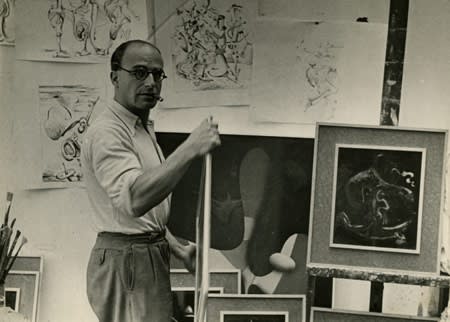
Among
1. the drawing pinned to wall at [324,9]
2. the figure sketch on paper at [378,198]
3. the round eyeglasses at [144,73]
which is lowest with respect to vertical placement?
the figure sketch on paper at [378,198]

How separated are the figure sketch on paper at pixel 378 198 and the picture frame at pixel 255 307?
23cm

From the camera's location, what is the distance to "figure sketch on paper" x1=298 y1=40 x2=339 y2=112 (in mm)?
1911

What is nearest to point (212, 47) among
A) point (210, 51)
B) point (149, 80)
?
point (210, 51)

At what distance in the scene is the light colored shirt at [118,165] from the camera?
5.83 feet

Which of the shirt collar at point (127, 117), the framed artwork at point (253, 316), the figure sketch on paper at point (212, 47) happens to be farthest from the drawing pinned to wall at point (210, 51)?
the framed artwork at point (253, 316)

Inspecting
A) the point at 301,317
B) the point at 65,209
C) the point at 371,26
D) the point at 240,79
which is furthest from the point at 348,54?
the point at 65,209

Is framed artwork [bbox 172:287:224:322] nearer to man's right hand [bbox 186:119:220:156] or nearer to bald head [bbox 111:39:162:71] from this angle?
man's right hand [bbox 186:119:220:156]

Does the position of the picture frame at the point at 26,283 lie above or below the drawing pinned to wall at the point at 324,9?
below

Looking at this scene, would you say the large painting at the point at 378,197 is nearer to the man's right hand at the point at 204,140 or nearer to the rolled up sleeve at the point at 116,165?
the man's right hand at the point at 204,140

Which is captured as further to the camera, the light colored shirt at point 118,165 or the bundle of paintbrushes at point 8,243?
the bundle of paintbrushes at point 8,243

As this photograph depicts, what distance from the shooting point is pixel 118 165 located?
5.83 feet

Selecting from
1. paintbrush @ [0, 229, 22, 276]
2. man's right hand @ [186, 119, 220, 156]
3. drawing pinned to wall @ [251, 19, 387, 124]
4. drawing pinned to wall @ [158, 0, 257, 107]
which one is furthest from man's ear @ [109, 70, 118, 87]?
paintbrush @ [0, 229, 22, 276]

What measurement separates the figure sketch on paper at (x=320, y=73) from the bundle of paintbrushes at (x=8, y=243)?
2.63ft

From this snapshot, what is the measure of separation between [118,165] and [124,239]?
184 millimetres
